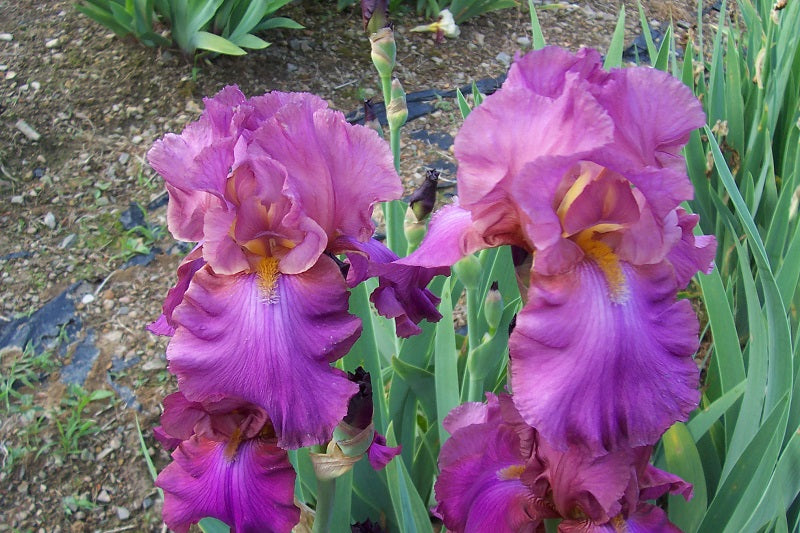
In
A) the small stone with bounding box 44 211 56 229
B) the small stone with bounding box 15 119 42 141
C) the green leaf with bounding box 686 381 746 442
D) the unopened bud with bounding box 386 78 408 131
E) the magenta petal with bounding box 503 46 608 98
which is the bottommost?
the small stone with bounding box 44 211 56 229

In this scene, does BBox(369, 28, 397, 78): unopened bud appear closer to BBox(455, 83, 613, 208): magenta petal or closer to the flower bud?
the flower bud

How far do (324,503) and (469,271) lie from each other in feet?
1.40

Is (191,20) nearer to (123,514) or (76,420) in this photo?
(76,420)

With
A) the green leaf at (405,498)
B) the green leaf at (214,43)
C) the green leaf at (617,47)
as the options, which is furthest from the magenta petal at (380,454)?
the green leaf at (214,43)

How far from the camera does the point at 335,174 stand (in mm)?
881

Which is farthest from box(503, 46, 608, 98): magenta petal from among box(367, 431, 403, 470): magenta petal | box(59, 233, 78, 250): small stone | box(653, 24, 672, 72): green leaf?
box(59, 233, 78, 250): small stone

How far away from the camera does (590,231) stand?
33.2 inches

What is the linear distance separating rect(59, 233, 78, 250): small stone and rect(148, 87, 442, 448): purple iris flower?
82.7 inches

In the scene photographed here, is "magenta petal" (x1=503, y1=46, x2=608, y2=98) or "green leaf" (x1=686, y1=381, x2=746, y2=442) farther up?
"magenta petal" (x1=503, y1=46, x2=608, y2=98)

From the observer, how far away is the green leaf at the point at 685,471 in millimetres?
1289

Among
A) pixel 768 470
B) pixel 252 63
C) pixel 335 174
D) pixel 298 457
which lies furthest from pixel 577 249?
pixel 252 63

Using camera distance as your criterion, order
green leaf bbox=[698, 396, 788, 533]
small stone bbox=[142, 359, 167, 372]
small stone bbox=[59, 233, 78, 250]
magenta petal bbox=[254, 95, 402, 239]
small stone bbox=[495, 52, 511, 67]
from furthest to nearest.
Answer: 1. small stone bbox=[495, 52, 511, 67]
2. small stone bbox=[59, 233, 78, 250]
3. small stone bbox=[142, 359, 167, 372]
4. green leaf bbox=[698, 396, 788, 533]
5. magenta petal bbox=[254, 95, 402, 239]

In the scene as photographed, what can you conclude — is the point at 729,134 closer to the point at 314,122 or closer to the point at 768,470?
the point at 768,470

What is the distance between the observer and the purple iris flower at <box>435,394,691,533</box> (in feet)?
2.91
